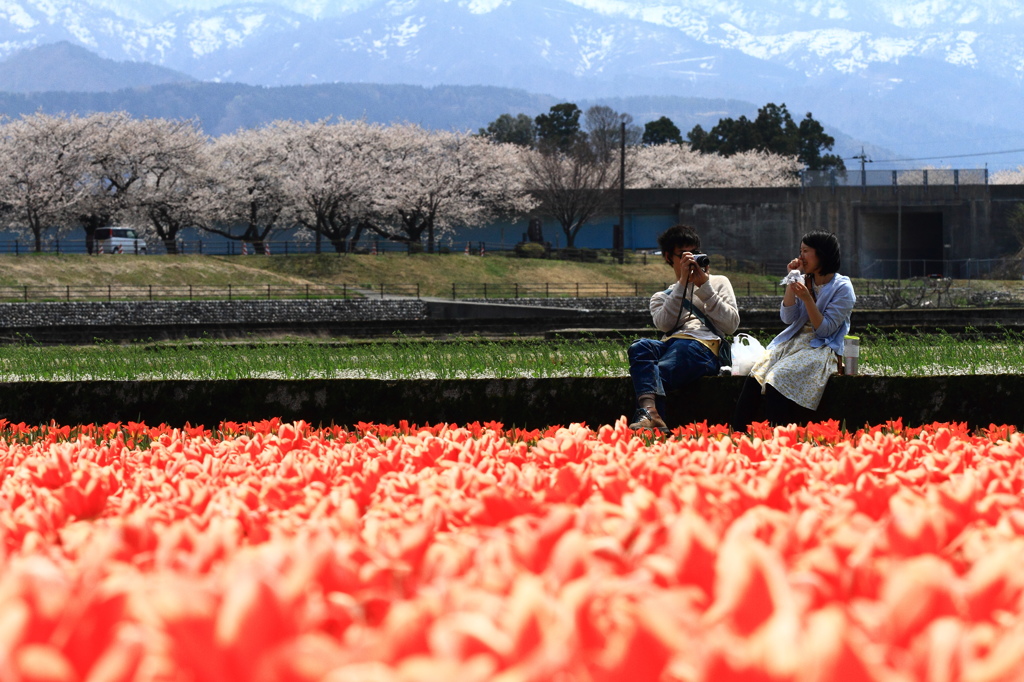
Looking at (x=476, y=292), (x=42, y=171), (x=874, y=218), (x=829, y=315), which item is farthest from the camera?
(x=874, y=218)

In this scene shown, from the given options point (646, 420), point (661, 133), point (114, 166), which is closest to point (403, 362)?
point (646, 420)

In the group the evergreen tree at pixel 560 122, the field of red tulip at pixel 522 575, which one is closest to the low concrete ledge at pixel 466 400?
the field of red tulip at pixel 522 575

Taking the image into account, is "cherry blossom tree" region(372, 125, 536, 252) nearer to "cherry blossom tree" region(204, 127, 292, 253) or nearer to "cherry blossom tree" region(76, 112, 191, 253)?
"cherry blossom tree" region(204, 127, 292, 253)

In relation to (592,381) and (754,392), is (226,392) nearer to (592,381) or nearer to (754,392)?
(592,381)

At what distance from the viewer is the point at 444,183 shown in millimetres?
63750

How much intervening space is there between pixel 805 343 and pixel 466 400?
7.96ft

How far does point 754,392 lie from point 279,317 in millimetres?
30351

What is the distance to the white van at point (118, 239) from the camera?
5244cm

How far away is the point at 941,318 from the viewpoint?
20.7 m

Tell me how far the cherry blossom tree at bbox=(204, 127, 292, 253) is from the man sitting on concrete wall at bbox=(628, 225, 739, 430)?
2207 inches

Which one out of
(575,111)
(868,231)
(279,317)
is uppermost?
(575,111)

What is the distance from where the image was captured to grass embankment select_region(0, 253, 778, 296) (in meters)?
42.4

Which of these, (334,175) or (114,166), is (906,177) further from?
(114,166)

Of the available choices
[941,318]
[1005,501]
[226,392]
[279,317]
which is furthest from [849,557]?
[279,317]
